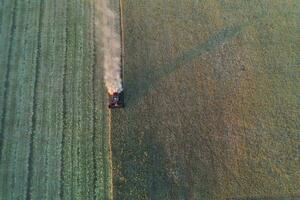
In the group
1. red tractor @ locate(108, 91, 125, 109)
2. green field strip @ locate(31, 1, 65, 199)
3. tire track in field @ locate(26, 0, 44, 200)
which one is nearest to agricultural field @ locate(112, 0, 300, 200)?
red tractor @ locate(108, 91, 125, 109)

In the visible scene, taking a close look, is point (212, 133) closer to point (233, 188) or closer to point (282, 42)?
point (233, 188)

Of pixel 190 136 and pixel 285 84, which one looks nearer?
pixel 190 136

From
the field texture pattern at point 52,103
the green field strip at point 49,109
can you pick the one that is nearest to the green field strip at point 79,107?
the field texture pattern at point 52,103

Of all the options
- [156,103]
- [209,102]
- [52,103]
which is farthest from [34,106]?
[209,102]

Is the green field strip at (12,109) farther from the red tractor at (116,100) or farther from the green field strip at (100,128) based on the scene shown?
the red tractor at (116,100)

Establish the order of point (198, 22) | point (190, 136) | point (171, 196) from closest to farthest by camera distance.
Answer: point (171, 196), point (190, 136), point (198, 22)

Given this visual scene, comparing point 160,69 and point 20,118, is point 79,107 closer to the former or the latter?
point 20,118

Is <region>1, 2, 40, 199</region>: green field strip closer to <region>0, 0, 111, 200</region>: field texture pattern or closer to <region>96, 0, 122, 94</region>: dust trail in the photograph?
<region>0, 0, 111, 200</region>: field texture pattern

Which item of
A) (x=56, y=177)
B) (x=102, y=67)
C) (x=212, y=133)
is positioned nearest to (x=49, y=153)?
(x=56, y=177)
